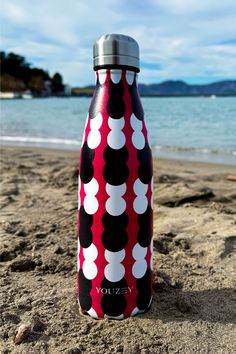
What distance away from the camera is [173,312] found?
5.79 ft

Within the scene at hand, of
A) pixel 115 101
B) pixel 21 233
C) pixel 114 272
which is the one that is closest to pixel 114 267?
pixel 114 272

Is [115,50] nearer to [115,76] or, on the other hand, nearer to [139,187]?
[115,76]

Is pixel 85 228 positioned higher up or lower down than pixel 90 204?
lower down

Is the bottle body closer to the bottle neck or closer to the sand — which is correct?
the bottle neck

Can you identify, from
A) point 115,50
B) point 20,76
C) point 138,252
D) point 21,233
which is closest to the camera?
point 115,50

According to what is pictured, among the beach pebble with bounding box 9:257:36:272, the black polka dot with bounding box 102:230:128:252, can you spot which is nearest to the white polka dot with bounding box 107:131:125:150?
the black polka dot with bounding box 102:230:128:252

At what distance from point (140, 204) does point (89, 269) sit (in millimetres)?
349

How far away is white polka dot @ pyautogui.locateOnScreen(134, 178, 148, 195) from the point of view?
1596 mm

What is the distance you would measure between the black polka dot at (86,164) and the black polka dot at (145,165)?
191 mm

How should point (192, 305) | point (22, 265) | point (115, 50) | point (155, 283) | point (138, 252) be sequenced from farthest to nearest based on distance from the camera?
point (22, 265)
point (155, 283)
point (192, 305)
point (138, 252)
point (115, 50)

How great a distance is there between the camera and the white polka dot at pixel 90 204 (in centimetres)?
160

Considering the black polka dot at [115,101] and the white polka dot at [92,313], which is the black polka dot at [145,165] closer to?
the black polka dot at [115,101]

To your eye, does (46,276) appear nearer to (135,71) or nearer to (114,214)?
(114,214)

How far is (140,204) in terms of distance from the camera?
1.62m
